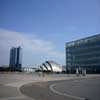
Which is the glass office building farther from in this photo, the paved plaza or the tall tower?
the paved plaza

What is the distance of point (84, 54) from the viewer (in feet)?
365

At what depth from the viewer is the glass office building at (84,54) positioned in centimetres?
10306

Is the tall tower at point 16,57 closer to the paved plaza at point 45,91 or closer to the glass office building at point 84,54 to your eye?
the glass office building at point 84,54

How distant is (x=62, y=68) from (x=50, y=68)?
34.8 feet

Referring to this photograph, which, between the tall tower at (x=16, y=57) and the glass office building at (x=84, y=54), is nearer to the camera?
the glass office building at (x=84, y=54)

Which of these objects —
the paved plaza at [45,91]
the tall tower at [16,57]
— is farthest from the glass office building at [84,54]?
the paved plaza at [45,91]

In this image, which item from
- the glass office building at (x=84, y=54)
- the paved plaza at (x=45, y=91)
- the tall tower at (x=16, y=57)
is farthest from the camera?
the tall tower at (x=16, y=57)

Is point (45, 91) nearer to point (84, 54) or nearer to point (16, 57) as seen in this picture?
point (84, 54)

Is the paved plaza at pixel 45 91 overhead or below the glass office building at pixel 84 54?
below

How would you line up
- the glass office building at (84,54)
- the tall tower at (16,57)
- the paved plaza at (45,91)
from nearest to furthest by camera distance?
the paved plaza at (45,91), the glass office building at (84,54), the tall tower at (16,57)

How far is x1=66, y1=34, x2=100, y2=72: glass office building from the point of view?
103062 mm

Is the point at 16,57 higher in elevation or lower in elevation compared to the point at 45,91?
higher

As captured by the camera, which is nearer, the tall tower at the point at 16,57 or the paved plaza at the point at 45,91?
the paved plaza at the point at 45,91

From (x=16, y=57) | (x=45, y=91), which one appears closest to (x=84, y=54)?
(x=16, y=57)
